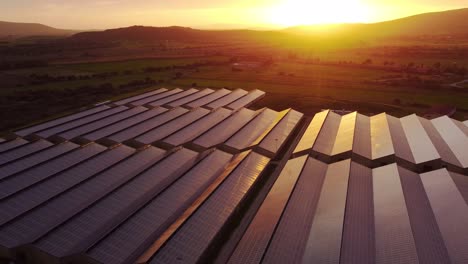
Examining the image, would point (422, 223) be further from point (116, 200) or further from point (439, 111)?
point (439, 111)

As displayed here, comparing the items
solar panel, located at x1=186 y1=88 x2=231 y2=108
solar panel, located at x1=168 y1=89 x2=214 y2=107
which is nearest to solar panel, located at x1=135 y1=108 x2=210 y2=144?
solar panel, located at x1=186 y1=88 x2=231 y2=108

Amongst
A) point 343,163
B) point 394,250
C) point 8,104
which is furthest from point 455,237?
point 8,104

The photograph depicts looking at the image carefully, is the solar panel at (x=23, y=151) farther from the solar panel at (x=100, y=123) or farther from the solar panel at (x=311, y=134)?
the solar panel at (x=311, y=134)

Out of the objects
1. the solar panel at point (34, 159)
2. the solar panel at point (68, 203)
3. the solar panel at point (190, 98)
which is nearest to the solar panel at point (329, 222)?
the solar panel at point (68, 203)

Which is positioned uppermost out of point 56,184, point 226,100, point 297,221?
point 226,100

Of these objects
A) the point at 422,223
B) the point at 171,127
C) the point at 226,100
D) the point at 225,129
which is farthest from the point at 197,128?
the point at 422,223

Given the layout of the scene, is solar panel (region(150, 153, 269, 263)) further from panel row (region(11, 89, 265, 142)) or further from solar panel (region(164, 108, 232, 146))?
panel row (region(11, 89, 265, 142))

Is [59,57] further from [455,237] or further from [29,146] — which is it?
[455,237]
